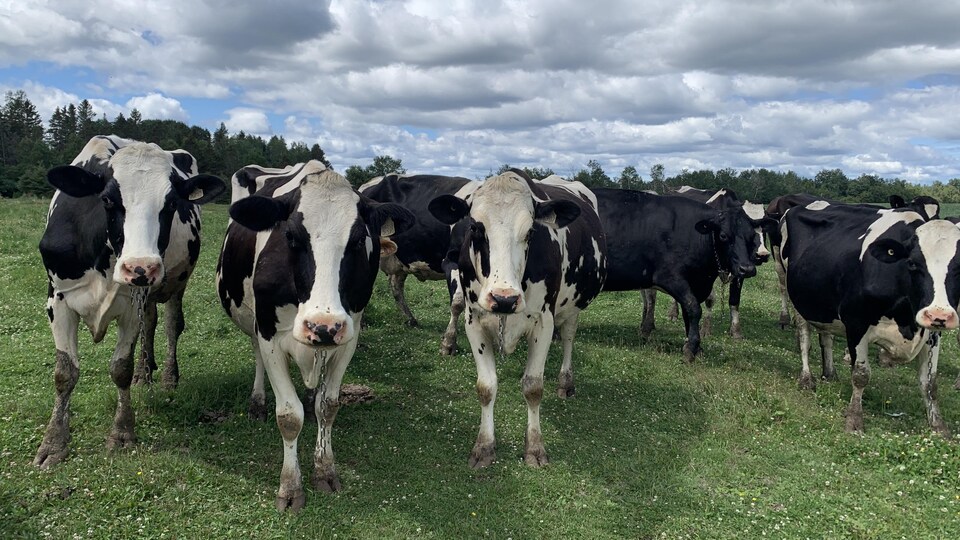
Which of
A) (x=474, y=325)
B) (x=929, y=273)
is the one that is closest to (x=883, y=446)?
(x=929, y=273)

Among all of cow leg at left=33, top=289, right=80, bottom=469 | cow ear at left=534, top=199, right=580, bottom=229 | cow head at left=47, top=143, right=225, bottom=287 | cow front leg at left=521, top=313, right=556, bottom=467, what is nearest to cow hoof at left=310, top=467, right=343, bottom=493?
cow front leg at left=521, top=313, right=556, bottom=467

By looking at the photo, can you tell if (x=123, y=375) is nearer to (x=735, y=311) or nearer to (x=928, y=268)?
(x=928, y=268)

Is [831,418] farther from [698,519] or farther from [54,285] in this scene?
[54,285]

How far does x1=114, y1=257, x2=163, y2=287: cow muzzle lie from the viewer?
5.47m

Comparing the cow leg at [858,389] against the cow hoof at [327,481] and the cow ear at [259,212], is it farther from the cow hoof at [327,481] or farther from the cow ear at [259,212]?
the cow ear at [259,212]

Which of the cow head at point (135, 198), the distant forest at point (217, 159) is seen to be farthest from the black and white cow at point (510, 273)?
the distant forest at point (217, 159)

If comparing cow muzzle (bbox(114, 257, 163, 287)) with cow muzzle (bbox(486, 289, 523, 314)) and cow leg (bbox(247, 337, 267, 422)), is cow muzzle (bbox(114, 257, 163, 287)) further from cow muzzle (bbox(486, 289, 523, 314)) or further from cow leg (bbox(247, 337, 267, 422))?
cow muzzle (bbox(486, 289, 523, 314))

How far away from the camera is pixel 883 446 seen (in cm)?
727

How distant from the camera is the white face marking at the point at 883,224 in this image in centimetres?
834

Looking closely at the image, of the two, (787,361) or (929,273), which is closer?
(929,273)

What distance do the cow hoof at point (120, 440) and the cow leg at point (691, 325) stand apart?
8403mm

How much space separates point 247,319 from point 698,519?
4.84 m

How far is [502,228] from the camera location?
6.14m

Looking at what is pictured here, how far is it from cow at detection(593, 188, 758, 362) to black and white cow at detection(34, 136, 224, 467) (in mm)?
7587
